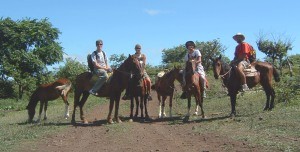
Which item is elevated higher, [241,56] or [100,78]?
[241,56]

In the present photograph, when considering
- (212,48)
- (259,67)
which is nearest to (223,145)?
(259,67)

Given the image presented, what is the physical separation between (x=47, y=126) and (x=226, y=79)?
6827 millimetres

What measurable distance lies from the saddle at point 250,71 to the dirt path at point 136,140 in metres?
3.25

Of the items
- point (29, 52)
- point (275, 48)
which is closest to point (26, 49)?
point (29, 52)

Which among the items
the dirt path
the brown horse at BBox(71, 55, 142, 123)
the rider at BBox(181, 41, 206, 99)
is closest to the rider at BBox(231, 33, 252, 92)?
the rider at BBox(181, 41, 206, 99)

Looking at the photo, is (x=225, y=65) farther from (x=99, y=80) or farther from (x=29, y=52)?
(x=29, y=52)

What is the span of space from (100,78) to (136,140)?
3.99 metres

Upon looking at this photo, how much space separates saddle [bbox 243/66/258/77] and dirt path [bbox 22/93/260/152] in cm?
325

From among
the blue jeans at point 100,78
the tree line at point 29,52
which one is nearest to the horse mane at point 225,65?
the blue jeans at point 100,78

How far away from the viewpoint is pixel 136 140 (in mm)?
10805

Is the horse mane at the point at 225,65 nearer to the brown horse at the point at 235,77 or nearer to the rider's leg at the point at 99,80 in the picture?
the brown horse at the point at 235,77

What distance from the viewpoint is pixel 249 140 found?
9.70 meters

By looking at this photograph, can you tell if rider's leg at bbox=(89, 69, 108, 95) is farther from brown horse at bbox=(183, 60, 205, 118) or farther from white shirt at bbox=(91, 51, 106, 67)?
brown horse at bbox=(183, 60, 205, 118)

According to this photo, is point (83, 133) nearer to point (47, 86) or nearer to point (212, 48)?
point (47, 86)
